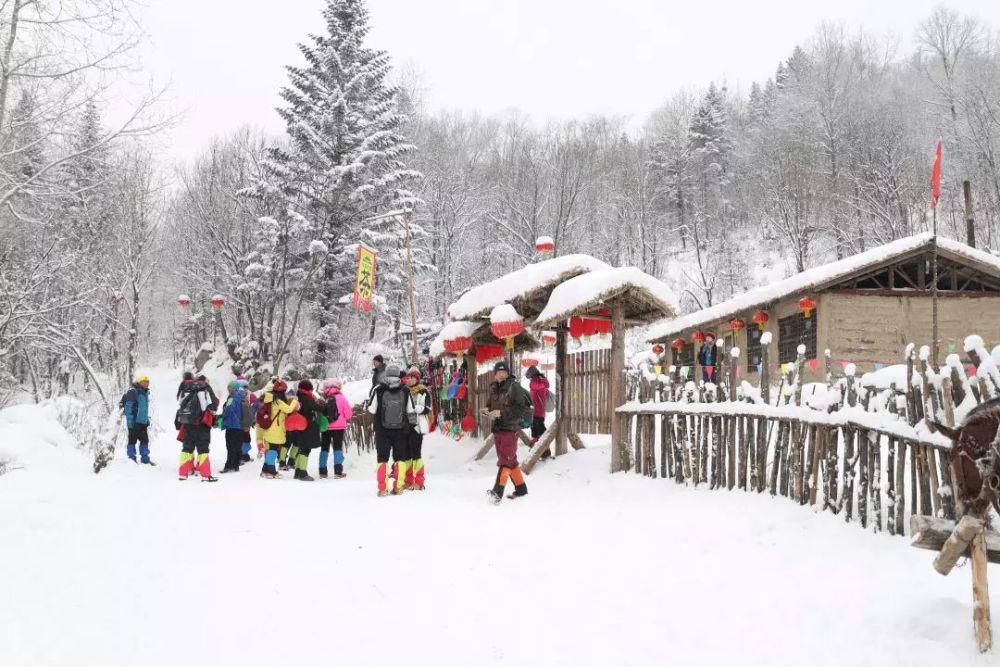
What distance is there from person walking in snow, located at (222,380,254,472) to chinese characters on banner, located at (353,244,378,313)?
27.1 feet

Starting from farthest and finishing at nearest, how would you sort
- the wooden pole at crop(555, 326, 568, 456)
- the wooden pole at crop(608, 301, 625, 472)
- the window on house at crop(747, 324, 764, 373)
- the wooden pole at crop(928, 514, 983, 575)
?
the window on house at crop(747, 324, 764, 373)
the wooden pole at crop(555, 326, 568, 456)
the wooden pole at crop(608, 301, 625, 472)
the wooden pole at crop(928, 514, 983, 575)

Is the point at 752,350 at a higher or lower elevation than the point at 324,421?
higher

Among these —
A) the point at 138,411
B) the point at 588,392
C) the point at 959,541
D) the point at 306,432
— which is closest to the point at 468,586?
the point at 959,541

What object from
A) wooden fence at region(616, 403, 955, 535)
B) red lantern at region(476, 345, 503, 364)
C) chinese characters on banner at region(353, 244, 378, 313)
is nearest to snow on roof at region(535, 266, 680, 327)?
wooden fence at region(616, 403, 955, 535)

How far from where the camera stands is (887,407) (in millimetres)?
5203

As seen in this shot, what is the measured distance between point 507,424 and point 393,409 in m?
1.74

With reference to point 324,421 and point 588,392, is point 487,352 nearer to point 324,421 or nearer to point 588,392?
point 324,421

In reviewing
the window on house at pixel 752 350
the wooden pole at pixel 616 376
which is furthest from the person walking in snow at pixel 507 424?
the window on house at pixel 752 350

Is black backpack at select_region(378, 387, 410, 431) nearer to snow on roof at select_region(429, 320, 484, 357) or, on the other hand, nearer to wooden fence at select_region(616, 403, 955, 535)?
wooden fence at select_region(616, 403, 955, 535)

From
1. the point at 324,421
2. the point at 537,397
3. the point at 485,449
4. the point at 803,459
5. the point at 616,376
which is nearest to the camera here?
the point at 803,459

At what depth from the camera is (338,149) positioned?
91.1 feet

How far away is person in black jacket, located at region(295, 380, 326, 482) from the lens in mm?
12070

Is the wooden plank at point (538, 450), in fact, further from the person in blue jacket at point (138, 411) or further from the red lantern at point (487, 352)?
the person in blue jacket at point (138, 411)

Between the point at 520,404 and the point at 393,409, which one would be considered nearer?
the point at 520,404
